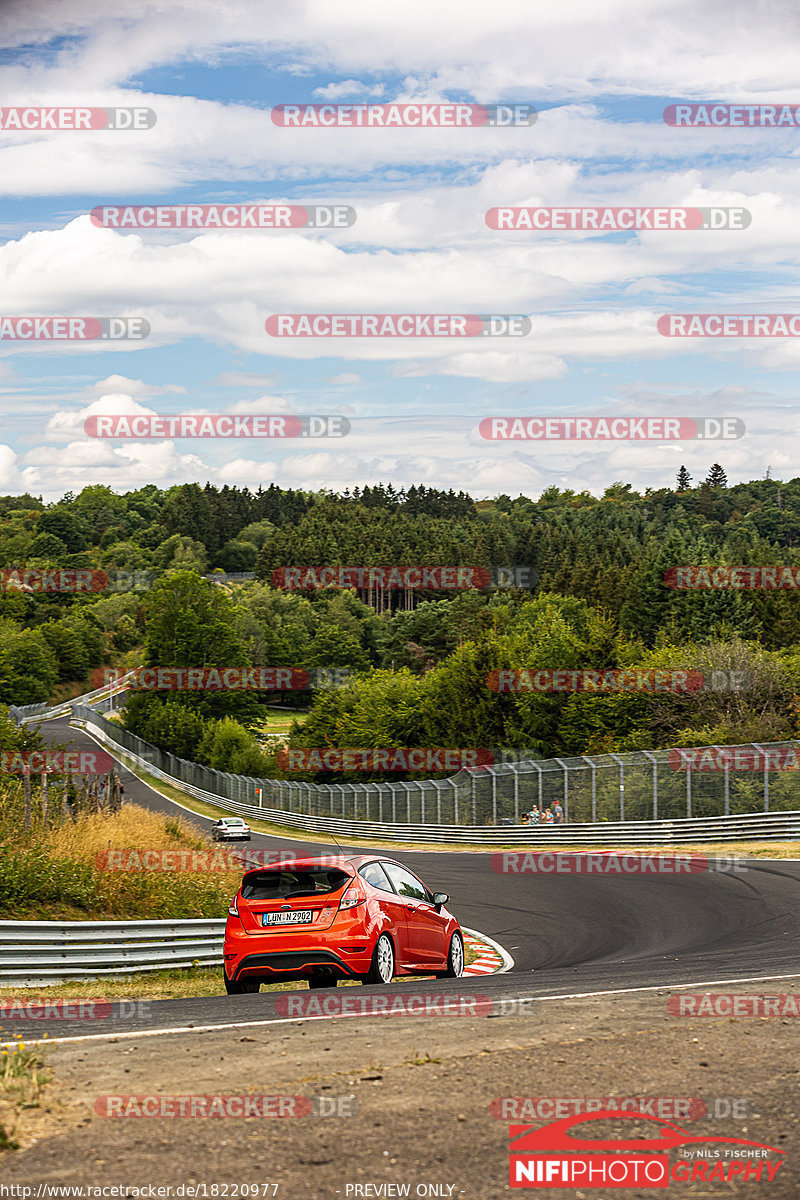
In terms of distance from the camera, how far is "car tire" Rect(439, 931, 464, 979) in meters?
13.1

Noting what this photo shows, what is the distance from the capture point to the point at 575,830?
114 feet

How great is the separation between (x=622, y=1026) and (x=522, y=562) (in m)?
168

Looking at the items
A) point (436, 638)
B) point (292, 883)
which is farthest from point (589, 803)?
point (436, 638)

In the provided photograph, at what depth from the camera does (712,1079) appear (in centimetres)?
645

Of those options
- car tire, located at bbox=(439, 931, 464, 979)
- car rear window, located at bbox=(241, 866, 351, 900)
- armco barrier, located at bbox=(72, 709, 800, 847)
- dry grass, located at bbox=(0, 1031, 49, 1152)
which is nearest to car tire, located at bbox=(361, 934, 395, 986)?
car rear window, located at bbox=(241, 866, 351, 900)

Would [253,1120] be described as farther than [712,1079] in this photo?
No

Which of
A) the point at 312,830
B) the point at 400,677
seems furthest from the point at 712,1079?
the point at 400,677

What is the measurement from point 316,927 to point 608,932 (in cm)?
777

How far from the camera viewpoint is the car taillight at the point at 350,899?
36.7 feet

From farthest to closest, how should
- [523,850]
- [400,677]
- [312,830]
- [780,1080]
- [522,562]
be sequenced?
[522,562]
[400,677]
[312,830]
[523,850]
[780,1080]

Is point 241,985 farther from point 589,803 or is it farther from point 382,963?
point 589,803

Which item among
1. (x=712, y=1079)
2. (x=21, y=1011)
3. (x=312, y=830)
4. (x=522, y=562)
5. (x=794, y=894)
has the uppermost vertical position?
(x=522, y=562)

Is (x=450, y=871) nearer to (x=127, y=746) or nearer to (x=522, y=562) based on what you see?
(x=127, y=746)

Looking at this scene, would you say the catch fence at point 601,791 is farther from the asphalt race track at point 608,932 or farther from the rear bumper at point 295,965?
the rear bumper at point 295,965
